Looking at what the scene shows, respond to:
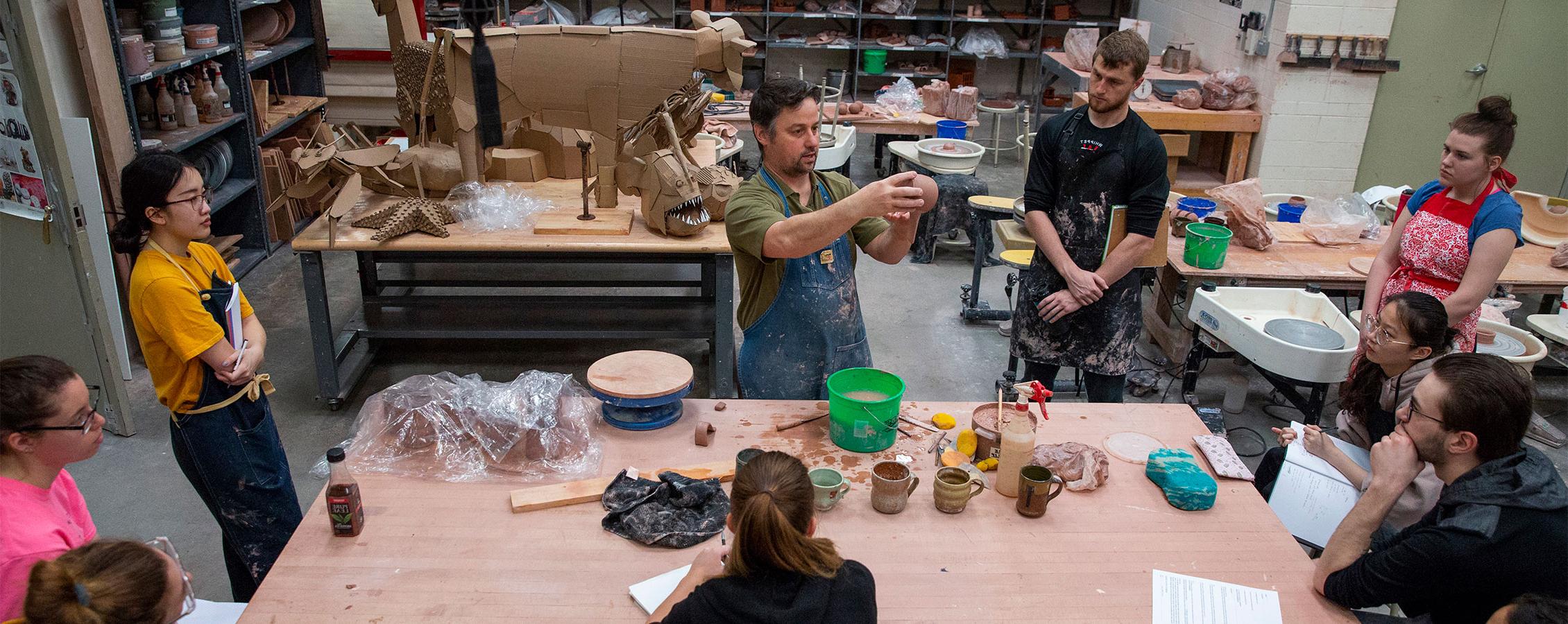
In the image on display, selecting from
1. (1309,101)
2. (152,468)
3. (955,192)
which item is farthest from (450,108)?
(1309,101)

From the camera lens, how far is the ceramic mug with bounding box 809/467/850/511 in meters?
2.42

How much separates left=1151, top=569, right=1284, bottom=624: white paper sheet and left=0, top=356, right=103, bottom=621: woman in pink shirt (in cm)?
230

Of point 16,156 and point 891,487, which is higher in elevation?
point 16,156

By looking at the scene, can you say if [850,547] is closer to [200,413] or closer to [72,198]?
[200,413]

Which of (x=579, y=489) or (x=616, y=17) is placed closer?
(x=579, y=489)

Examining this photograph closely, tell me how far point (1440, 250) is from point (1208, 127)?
13.2 feet

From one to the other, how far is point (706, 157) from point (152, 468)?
3.02 m

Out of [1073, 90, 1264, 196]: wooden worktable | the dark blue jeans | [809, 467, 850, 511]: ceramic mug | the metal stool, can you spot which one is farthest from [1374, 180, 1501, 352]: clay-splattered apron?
the metal stool

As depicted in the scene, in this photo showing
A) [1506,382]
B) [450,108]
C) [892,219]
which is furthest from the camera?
[450,108]

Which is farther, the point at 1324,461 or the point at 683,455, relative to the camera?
the point at 1324,461

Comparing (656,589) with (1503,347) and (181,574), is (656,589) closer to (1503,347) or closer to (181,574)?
(181,574)

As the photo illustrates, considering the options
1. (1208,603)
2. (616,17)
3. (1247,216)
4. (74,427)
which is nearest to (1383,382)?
(1208,603)

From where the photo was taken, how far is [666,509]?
2424mm

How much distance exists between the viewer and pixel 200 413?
2725mm
